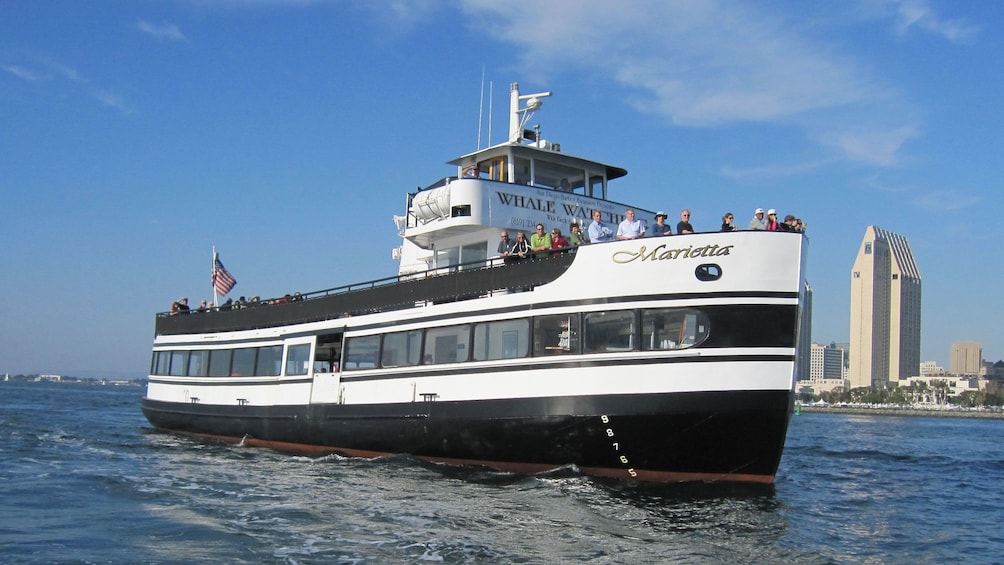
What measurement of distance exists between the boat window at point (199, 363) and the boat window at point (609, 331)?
1247 cm

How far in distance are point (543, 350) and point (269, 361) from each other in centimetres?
833

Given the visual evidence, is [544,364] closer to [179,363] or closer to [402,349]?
[402,349]

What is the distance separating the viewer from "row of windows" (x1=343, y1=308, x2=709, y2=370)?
12.8 metres

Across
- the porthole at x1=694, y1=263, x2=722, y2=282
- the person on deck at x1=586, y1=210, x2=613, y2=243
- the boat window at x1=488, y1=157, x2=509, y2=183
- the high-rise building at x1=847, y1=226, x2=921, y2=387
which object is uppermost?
the high-rise building at x1=847, y1=226, x2=921, y2=387

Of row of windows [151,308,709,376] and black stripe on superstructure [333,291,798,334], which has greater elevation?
black stripe on superstructure [333,291,798,334]

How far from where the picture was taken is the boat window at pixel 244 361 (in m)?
20.4

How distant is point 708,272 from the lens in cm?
1263

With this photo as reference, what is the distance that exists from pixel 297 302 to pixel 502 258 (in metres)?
6.58

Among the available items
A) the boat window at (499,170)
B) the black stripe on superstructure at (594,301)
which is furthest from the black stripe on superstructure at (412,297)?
the boat window at (499,170)

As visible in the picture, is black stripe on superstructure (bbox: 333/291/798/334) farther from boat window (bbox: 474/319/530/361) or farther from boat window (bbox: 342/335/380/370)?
boat window (bbox: 342/335/380/370)

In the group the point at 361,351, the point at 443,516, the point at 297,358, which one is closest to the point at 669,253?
the point at 443,516

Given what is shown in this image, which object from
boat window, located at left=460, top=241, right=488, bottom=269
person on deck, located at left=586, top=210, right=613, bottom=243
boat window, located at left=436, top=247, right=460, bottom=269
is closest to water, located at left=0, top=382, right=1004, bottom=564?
person on deck, located at left=586, top=210, right=613, bottom=243

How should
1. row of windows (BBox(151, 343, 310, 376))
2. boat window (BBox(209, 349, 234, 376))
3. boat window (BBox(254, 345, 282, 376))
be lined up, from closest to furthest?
1. row of windows (BBox(151, 343, 310, 376))
2. boat window (BBox(254, 345, 282, 376))
3. boat window (BBox(209, 349, 234, 376))

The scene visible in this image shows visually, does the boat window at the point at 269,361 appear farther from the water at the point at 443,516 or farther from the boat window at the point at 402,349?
the boat window at the point at 402,349
